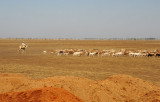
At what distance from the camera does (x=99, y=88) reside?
35.1ft

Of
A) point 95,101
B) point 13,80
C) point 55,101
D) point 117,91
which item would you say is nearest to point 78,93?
point 95,101

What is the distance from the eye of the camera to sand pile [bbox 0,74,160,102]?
33.2 feet

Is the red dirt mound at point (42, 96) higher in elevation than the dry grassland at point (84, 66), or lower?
higher

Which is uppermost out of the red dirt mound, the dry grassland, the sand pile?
the red dirt mound

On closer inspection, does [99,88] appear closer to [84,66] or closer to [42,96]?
[42,96]

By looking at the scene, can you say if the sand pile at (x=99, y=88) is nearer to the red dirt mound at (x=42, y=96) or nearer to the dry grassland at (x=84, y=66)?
the red dirt mound at (x=42, y=96)

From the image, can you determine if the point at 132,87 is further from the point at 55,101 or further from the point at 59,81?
the point at 55,101

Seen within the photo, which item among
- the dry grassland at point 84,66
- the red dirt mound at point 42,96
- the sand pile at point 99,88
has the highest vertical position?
the red dirt mound at point 42,96

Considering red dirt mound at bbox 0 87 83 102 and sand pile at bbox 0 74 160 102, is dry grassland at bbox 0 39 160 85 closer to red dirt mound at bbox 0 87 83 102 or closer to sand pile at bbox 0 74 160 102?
sand pile at bbox 0 74 160 102

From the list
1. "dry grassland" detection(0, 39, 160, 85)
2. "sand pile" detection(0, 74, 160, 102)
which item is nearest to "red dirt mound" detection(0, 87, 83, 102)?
"sand pile" detection(0, 74, 160, 102)

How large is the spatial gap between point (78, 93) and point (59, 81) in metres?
1.46

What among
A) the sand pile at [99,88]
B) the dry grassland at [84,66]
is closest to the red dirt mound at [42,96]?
the sand pile at [99,88]

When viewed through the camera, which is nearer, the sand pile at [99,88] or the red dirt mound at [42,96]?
the red dirt mound at [42,96]

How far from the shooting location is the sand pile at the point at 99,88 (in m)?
10.1
